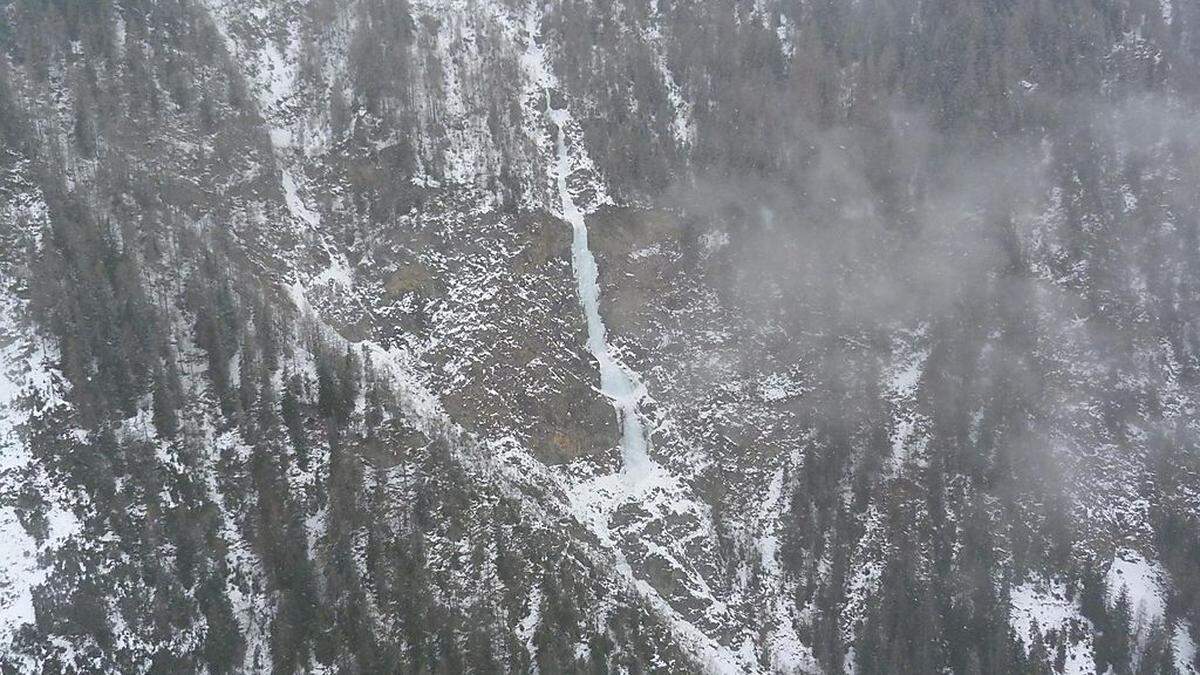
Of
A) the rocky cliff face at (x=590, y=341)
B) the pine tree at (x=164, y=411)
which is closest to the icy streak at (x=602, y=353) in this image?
the rocky cliff face at (x=590, y=341)

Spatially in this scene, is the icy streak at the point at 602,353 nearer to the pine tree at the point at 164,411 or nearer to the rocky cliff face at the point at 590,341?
the rocky cliff face at the point at 590,341

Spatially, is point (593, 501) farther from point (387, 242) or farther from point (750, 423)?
point (387, 242)

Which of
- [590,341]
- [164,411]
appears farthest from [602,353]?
[164,411]

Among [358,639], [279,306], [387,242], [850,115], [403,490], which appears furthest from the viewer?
[850,115]

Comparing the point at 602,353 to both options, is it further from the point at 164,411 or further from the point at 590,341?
the point at 164,411

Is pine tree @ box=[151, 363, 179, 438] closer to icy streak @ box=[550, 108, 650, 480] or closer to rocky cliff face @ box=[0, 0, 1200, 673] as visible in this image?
rocky cliff face @ box=[0, 0, 1200, 673]

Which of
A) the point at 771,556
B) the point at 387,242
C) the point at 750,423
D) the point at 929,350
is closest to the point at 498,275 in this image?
the point at 387,242

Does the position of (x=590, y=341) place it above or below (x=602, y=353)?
above
